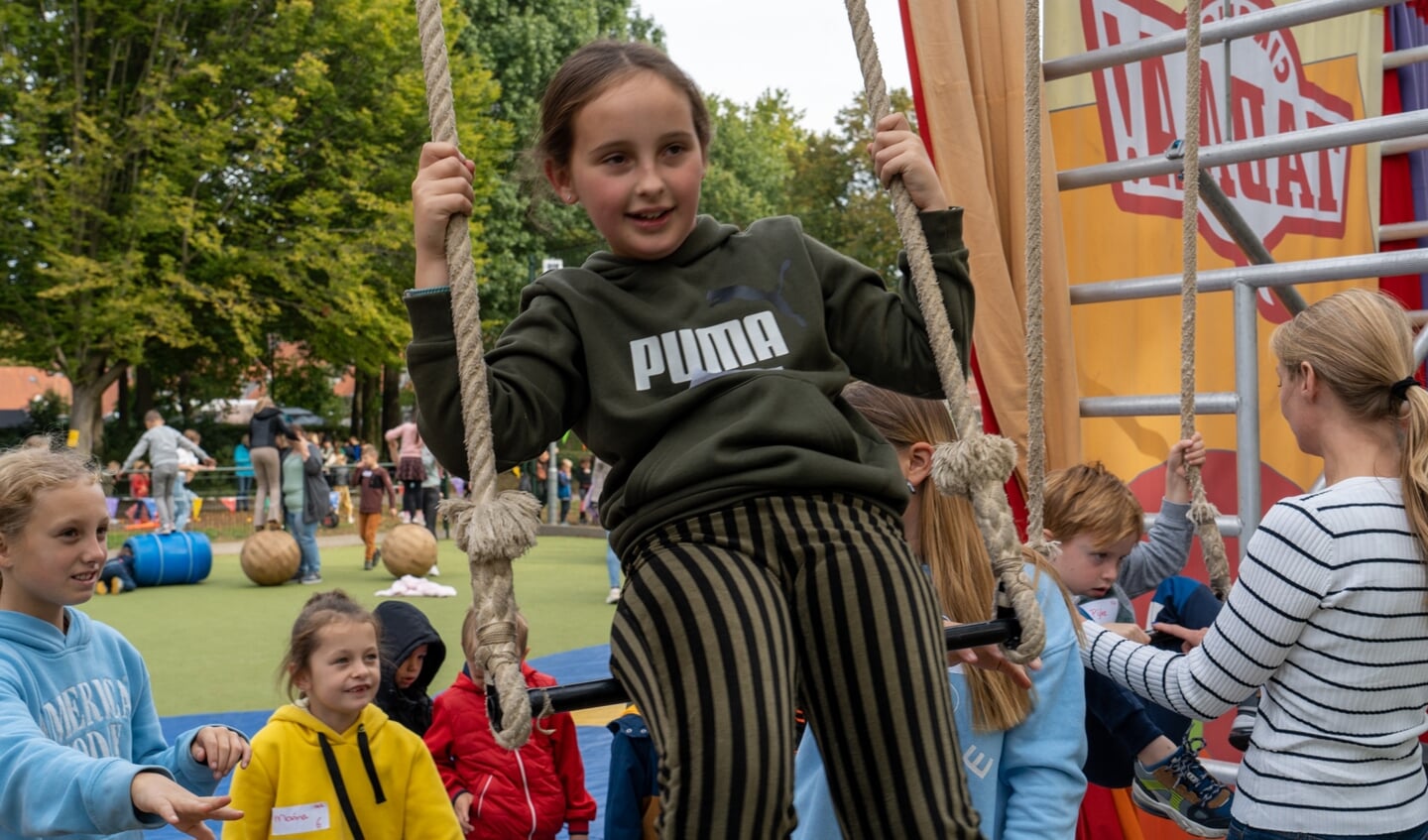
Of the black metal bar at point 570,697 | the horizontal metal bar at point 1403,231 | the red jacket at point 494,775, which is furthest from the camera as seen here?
the horizontal metal bar at point 1403,231

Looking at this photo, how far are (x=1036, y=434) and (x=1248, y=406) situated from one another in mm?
1064

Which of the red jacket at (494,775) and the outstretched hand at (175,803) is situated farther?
the red jacket at (494,775)

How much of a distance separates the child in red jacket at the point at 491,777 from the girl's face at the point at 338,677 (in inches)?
23.8

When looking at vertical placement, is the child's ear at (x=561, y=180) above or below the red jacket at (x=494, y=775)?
above

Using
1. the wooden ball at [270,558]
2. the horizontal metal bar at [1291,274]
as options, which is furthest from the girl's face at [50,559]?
the wooden ball at [270,558]

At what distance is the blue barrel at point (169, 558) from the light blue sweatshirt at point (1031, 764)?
11.2 meters

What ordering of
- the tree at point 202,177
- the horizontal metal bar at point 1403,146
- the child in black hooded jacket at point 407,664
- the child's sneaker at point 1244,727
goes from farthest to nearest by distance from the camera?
the tree at point 202,177, the horizontal metal bar at point 1403,146, the child in black hooded jacket at point 407,664, the child's sneaker at point 1244,727

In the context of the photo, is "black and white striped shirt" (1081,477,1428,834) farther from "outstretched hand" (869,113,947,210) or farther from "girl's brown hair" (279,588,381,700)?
"girl's brown hair" (279,588,381,700)

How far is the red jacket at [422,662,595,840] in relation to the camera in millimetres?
3889

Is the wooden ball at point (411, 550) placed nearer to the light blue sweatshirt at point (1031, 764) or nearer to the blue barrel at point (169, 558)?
the blue barrel at point (169, 558)

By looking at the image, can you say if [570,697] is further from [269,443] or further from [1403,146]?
[269,443]

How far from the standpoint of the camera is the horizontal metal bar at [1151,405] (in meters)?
3.54

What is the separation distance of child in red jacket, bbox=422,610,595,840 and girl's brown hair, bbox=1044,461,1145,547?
1609 mm

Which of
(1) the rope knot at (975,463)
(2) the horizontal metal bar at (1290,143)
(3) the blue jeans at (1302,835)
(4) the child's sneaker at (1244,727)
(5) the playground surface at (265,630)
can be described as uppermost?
(2) the horizontal metal bar at (1290,143)
